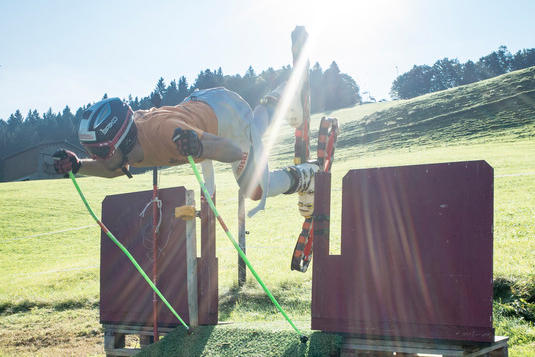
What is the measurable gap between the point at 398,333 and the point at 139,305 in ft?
10.1

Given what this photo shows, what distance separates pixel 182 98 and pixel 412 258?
246 feet

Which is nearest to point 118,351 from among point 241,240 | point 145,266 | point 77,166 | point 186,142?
point 145,266

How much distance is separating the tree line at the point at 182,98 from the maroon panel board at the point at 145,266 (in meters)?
72.6

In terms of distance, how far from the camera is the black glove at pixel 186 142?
356cm

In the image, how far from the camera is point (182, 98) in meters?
76.1

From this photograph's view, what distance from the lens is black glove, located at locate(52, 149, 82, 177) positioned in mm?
4324

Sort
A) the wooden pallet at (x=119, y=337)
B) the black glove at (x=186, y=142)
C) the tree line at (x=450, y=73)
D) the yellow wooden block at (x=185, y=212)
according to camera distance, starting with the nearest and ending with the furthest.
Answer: the black glove at (x=186, y=142) → the yellow wooden block at (x=185, y=212) → the wooden pallet at (x=119, y=337) → the tree line at (x=450, y=73)

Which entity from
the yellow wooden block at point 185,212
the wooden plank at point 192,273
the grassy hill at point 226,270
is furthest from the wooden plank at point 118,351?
the yellow wooden block at point 185,212

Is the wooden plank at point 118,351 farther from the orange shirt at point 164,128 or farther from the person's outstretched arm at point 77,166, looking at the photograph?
the orange shirt at point 164,128

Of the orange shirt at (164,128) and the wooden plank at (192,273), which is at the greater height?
the orange shirt at (164,128)

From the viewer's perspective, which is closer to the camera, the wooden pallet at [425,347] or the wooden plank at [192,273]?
the wooden pallet at [425,347]

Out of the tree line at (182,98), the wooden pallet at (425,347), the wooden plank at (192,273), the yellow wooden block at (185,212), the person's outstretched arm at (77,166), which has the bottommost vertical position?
the wooden pallet at (425,347)

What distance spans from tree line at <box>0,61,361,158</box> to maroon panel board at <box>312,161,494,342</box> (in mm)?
74299

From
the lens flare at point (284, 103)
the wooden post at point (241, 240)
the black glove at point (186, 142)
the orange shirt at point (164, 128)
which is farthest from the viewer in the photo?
the wooden post at point (241, 240)
